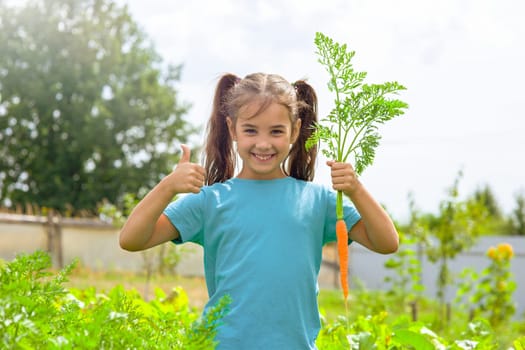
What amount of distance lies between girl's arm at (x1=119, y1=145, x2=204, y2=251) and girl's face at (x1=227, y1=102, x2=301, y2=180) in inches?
8.8

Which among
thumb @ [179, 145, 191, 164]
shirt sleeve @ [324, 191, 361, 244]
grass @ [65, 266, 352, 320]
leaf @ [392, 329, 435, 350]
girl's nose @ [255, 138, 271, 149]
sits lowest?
grass @ [65, 266, 352, 320]

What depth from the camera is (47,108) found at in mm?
22578

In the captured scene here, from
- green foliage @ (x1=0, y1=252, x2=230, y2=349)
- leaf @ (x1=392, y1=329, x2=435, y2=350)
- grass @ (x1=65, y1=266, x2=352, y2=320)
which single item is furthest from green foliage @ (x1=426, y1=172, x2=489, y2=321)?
green foliage @ (x1=0, y1=252, x2=230, y2=349)

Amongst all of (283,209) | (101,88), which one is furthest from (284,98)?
(101,88)

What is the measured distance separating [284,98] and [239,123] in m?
0.17

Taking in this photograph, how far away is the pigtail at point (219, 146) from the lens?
244 cm

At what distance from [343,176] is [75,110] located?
2140 centimetres

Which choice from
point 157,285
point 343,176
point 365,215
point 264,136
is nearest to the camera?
point 343,176

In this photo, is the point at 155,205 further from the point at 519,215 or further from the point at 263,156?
the point at 519,215

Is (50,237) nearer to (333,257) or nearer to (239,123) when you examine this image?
(333,257)

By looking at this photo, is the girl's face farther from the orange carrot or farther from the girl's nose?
the orange carrot

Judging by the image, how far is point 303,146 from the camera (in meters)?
2.43

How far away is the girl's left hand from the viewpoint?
180cm

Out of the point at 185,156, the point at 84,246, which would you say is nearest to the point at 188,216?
the point at 185,156
